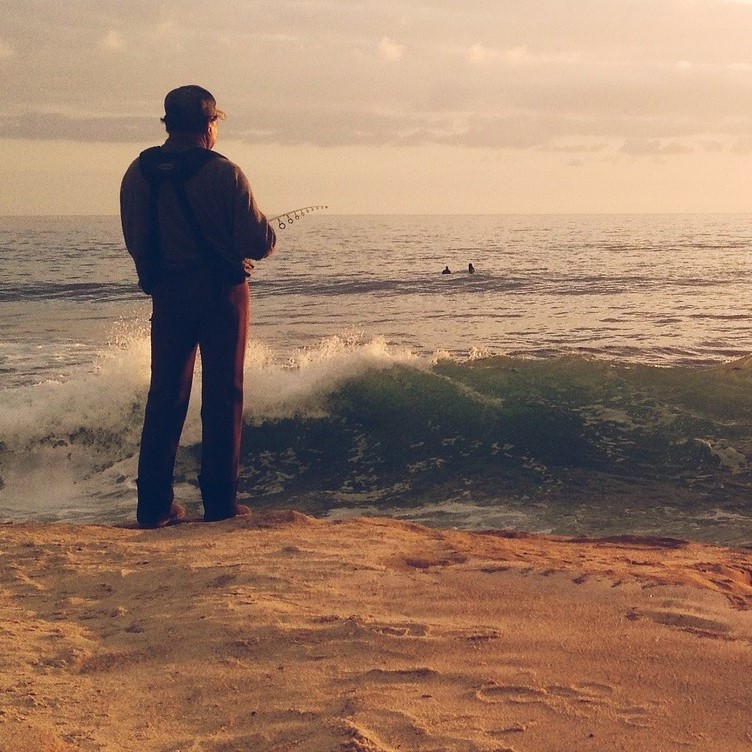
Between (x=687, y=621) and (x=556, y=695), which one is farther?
(x=687, y=621)

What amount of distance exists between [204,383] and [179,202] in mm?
977

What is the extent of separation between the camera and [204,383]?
527cm

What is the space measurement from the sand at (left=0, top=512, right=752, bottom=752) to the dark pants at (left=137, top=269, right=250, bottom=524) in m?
0.57

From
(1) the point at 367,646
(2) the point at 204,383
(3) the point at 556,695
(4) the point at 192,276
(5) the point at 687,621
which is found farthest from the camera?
(2) the point at 204,383

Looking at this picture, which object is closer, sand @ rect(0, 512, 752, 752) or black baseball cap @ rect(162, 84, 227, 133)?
sand @ rect(0, 512, 752, 752)

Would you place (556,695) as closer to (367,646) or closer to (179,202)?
(367,646)

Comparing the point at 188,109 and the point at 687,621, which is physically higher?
the point at 188,109

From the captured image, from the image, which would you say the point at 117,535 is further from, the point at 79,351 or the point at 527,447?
the point at 79,351

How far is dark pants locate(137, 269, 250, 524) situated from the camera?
5090 millimetres

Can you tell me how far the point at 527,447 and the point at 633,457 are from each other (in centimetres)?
84

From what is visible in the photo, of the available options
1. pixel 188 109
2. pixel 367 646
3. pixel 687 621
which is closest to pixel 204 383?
pixel 188 109

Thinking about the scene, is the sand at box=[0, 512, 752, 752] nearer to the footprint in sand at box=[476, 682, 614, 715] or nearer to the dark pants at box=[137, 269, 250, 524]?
the footprint in sand at box=[476, 682, 614, 715]

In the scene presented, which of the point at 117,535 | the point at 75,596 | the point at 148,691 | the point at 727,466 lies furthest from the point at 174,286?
the point at 727,466

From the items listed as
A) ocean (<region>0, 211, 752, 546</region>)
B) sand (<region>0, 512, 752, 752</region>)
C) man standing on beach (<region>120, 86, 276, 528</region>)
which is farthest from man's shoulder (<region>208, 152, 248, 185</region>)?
ocean (<region>0, 211, 752, 546</region>)
